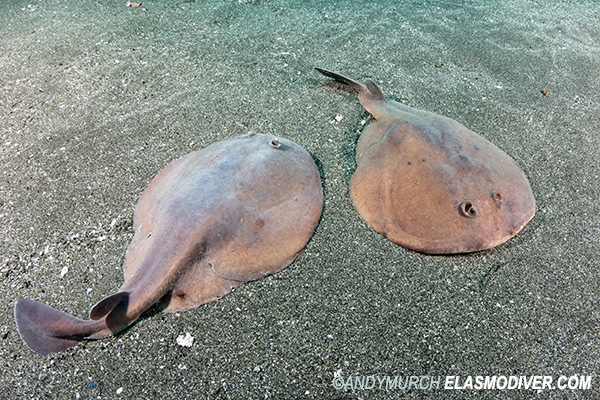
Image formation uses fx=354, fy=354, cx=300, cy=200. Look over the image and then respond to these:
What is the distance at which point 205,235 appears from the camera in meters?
2.19

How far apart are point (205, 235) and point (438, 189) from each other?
5.13ft

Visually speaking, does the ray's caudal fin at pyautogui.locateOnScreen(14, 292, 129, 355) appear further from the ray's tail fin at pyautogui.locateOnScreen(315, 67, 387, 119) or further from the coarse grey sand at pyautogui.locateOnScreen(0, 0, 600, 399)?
the ray's tail fin at pyautogui.locateOnScreen(315, 67, 387, 119)

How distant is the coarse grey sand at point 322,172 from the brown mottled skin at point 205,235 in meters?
0.14

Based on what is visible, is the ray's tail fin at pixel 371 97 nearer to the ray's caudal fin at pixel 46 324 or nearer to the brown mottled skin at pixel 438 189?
the brown mottled skin at pixel 438 189

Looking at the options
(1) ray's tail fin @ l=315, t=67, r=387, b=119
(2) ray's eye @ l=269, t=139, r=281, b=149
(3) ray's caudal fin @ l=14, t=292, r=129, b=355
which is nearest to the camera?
(3) ray's caudal fin @ l=14, t=292, r=129, b=355

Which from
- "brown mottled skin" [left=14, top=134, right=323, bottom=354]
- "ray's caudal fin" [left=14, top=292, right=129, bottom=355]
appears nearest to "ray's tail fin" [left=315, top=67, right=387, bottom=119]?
"brown mottled skin" [left=14, top=134, right=323, bottom=354]

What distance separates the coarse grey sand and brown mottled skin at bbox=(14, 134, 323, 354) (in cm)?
14

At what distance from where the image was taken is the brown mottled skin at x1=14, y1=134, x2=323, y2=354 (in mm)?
1951

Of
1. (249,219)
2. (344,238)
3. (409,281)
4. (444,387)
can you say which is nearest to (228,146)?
(249,219)

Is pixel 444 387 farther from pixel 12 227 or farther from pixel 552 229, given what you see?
pixel 12 227

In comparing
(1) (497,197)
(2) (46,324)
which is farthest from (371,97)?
(2) (46,324)

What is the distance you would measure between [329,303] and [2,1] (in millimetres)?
6531

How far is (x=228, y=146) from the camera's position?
2725mm

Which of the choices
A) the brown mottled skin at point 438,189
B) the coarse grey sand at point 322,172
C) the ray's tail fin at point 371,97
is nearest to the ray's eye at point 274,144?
the coarse grey sand at point 322,172
